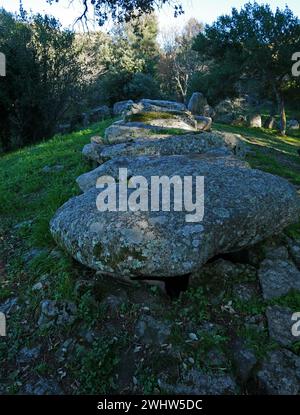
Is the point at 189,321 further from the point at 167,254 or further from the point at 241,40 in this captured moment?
the point at 241,40

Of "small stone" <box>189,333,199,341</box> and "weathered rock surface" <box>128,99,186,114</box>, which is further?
"weathered rock surface" <box>128,99,186,114</box>

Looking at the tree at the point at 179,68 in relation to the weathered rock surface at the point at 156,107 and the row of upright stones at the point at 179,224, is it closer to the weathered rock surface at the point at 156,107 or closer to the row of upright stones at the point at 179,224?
the weathered rock surface at the point at 156,107

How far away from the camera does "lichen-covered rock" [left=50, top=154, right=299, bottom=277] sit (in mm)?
4066

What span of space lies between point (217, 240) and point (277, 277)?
1.00 m

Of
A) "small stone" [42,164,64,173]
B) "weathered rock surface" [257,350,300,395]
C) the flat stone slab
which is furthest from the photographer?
"small stone" [42,164,64,173]

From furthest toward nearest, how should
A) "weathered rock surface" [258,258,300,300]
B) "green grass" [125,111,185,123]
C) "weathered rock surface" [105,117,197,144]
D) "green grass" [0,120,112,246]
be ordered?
Answer: "green grass" [125,111,185,123], "weathered rock surface" [105,117,197,144], "green grass" [0,120,112,246], "weathered rock surface" [258,258,300,300]

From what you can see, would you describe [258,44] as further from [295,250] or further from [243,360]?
[243,360]

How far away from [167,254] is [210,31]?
26.0 meters

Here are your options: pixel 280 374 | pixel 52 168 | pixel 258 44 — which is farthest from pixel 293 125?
pixel 280 374

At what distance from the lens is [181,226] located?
4211mm

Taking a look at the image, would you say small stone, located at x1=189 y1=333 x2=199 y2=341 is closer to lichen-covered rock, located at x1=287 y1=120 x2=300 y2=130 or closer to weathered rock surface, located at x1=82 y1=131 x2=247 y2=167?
weathered rock surface, located at x1=82 y1=131 x2=247 y2=167

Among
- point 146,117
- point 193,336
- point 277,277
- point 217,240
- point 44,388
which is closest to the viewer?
point 44,388

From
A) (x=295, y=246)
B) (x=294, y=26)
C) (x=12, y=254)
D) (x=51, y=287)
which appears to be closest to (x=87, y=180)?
(x=12, y=254)

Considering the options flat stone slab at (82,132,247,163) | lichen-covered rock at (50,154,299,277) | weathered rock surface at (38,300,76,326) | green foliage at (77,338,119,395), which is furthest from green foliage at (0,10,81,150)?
green foliage at (77,338,119,395)
